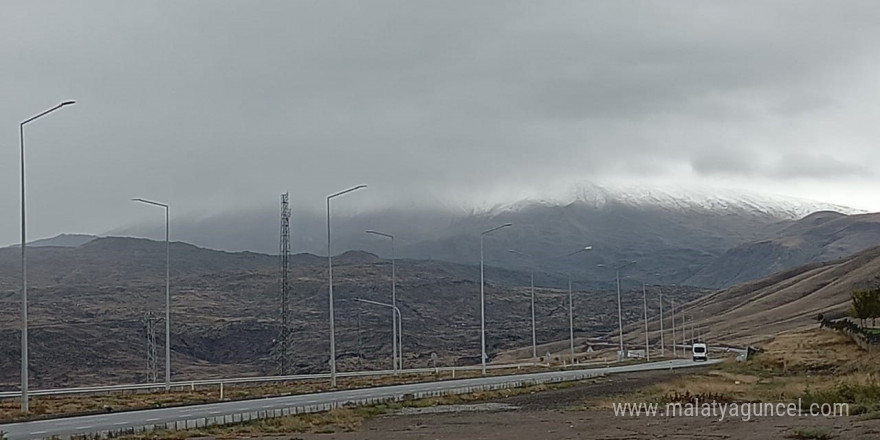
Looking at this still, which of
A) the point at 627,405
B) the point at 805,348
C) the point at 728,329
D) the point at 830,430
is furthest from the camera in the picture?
the point at 728,329

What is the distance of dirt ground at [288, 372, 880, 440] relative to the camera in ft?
72.4

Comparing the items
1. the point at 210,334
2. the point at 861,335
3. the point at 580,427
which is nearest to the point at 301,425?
the point at 580,427

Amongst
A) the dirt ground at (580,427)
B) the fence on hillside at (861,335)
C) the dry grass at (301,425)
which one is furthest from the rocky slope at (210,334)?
the dirt ground at (580,427)

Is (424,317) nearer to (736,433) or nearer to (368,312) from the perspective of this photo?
(368,312)

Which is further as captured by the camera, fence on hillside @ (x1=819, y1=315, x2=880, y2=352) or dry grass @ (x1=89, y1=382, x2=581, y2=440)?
fence on hillside @ (x1=819, y1=315, x2=880, y2=352)

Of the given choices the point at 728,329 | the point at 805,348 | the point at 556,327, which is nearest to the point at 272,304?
the point at 556,327

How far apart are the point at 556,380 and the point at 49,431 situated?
3699 cm

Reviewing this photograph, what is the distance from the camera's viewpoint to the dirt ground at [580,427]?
72.4 ft

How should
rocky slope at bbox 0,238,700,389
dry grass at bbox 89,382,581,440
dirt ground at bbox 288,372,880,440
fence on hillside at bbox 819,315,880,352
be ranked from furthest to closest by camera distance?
rocky slope at bbox 0,238,700,389, fence on hillside at bbox 819,315,880,352, dry grass at bbox 89,382,581,440, dirt ground at bbox 288,372,880,440

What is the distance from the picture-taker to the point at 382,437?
89.8 ft

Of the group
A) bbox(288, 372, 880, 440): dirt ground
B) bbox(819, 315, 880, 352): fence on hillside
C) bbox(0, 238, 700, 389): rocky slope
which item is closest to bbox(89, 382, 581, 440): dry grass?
bbox(288, 372, 880, 440): dirt ground

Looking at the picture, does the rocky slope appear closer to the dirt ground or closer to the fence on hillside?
the fence on hillside

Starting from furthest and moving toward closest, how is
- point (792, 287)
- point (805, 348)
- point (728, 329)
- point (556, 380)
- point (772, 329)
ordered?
1. point (792, 287)
2. point (728, 329)
3. point (772, 329)
4. point (805, 348)
5. point (556, 380)

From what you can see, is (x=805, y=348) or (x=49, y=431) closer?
(x=49, y=431)
